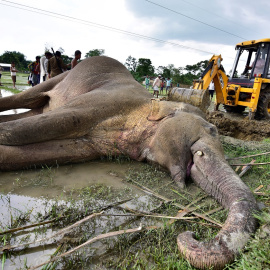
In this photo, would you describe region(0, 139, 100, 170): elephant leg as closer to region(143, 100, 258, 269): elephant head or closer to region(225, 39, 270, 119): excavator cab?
region(143, 100, 258, 269): elephant head

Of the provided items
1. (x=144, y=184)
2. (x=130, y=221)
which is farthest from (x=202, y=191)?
(x=130, y=221)

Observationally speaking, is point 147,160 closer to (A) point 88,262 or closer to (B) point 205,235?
(B) point 205,235

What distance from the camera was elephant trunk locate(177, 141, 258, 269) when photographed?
1491 mm

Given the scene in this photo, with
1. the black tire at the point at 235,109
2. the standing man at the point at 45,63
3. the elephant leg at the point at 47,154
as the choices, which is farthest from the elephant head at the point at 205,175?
the black tire at the point at 235,109

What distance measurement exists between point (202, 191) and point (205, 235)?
82cm

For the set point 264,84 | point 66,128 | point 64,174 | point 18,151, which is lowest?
point 64,174

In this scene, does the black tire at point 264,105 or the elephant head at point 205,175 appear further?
the black tire at point 264,105

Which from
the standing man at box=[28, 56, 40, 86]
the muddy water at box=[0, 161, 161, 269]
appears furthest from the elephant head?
the standing man at box=[28, 56, 40, 86]

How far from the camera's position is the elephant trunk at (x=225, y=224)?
4.89ft

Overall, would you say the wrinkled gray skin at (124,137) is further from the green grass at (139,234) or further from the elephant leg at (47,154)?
the green grass at (139,234)

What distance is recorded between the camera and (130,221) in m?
2.04

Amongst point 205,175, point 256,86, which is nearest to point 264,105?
Answer: point 256,86

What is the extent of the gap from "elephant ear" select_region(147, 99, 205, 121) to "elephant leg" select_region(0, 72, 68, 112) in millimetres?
2359

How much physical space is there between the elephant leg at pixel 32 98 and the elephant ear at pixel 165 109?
2359 millimetres
